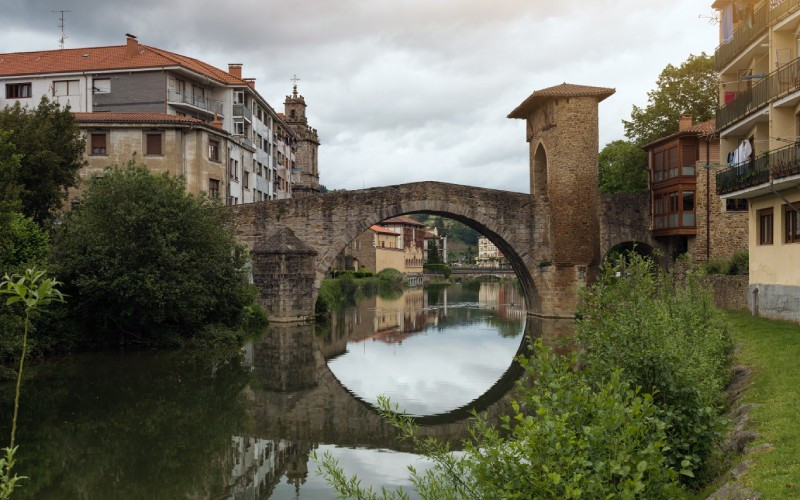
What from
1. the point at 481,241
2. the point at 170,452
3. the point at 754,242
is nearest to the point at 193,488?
the point at 170,452

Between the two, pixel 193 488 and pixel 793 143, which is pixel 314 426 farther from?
pixel 793 143

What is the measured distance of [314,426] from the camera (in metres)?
12.5

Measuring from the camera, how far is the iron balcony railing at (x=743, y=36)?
1773 centimetres

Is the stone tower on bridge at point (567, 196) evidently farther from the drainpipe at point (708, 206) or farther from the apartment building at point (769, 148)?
the apartment building at point (769, 148)

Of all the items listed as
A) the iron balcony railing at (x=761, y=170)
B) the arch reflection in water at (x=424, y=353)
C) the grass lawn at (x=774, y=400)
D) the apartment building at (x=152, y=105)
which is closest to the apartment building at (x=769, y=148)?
the iron balcony railing at (x=761, y=170)

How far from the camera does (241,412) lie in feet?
44.4

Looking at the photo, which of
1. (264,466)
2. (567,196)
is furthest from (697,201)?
(264,466)

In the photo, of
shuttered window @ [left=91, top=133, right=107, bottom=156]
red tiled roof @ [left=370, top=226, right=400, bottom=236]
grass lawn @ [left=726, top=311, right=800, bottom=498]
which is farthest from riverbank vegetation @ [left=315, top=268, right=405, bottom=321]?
grass lawn @ [left=726, top=311, right=800, bottom=498]

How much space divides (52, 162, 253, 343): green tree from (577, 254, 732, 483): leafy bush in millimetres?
13632

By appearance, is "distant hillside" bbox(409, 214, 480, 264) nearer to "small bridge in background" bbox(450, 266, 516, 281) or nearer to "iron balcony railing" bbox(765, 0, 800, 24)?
"small bridge in background" bbox(450, 266, 516, 281)

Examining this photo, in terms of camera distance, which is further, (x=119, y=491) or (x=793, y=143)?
(x=793, y=143)

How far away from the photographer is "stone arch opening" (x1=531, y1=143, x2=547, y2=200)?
3321 cm

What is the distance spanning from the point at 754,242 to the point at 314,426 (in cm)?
1185

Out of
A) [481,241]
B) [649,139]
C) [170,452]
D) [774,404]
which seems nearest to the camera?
[774,404]
